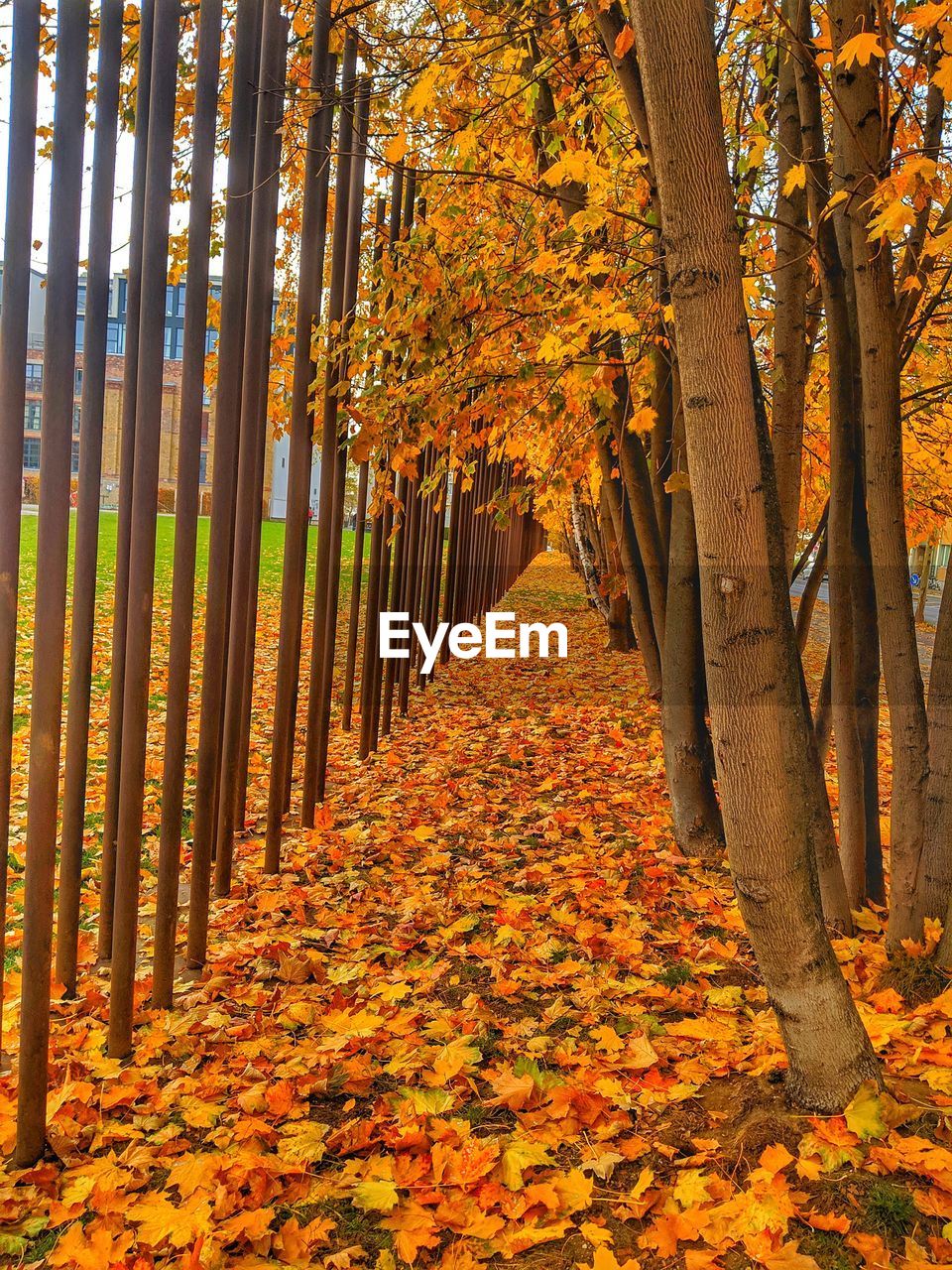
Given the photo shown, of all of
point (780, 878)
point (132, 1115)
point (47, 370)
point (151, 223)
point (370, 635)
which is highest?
point (151, 223)

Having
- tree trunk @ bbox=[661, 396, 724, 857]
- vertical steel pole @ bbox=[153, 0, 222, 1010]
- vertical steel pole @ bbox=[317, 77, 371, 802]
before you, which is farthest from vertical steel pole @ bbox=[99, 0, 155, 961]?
tree trunk @ bbox=[661, 396, 724, 857]

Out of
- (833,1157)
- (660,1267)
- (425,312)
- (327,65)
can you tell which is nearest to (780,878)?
(833,1157)

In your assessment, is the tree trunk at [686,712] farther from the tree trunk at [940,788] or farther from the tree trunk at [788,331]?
the tree trunk at [940,788]

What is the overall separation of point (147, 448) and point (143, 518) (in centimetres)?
22

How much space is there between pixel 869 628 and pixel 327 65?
3536 millimetres

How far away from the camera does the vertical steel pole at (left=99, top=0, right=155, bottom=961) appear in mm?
2980

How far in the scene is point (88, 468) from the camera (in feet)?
9.96

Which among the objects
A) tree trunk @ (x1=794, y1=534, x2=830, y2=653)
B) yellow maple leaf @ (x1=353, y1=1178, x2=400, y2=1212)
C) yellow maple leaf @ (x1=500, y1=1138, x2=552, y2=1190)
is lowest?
yellow maple leaf @ (x1=353, y1=1178, x2=400, y2=1212)

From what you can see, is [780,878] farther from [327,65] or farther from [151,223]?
[327,65]

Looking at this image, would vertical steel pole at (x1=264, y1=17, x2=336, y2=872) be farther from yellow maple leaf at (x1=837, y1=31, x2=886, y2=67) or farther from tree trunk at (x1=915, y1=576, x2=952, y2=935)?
tree trunk at (x1=915, y1=576, x2=952, y2=935)

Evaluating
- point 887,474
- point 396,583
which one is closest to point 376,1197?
point 887,474

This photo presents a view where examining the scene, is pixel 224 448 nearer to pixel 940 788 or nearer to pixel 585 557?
pixel 940 788

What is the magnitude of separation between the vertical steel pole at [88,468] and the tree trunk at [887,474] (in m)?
2.38

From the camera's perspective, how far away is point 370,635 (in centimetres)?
648
